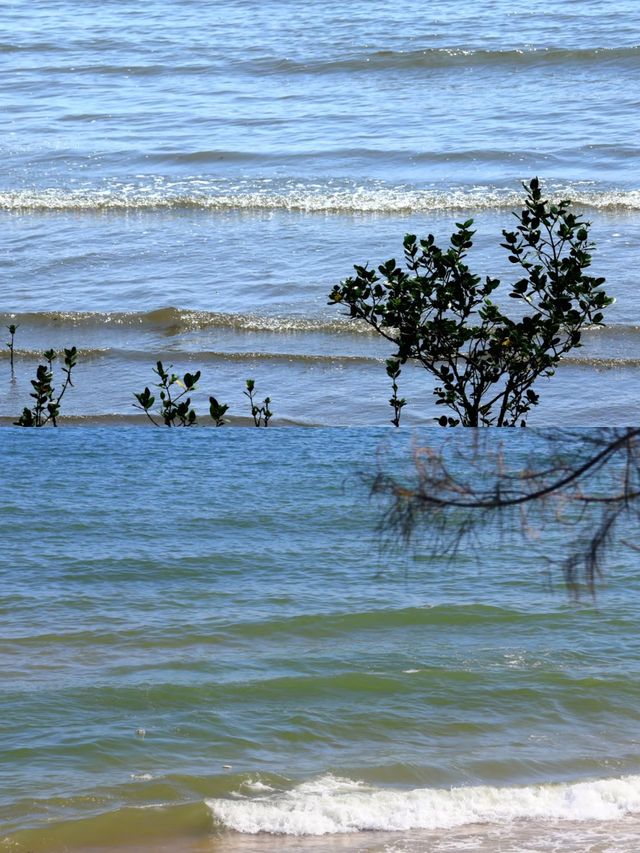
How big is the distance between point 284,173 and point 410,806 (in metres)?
10.4

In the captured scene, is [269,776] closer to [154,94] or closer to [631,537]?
[631,537]

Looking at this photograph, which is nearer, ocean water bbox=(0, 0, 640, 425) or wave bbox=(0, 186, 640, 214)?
ocean water bbox=(0, 0, 640, 425)

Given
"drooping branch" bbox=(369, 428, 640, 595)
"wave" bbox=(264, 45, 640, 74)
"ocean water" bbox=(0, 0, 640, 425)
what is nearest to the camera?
"drooping branch" bbox=(369, 428, 640, 595)

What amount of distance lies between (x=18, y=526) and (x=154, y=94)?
14.2 meters

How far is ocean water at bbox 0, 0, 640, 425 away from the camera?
26.5 feet

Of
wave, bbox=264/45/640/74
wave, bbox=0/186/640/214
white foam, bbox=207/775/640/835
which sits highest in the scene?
wave, bbox=264/45/640/74

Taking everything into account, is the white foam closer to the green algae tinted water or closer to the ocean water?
the green algae tinted water

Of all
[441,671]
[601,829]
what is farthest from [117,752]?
[601,829]

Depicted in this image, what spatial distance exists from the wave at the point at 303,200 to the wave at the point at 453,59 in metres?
6.59

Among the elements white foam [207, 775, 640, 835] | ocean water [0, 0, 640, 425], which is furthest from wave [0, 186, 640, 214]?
white foam [207, 775, 640, 835]

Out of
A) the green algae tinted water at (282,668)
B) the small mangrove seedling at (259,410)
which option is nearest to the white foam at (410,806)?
the green algae tinted water at (282,668)

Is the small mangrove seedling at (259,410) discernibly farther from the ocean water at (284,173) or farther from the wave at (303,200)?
the wave at (303,200)

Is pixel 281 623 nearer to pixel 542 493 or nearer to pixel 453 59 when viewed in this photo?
pixel 542 493

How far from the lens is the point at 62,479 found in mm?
4664
